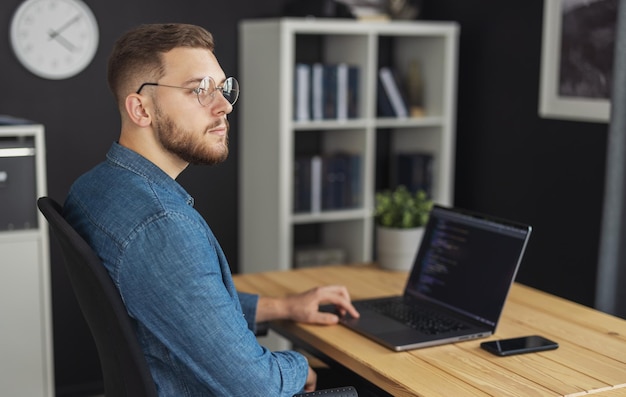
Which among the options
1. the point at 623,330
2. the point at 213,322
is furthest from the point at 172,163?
the point at 623,330

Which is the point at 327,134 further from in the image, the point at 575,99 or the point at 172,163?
the point at 172,163

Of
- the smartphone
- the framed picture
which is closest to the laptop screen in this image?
the smartphone

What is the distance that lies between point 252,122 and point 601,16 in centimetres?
162

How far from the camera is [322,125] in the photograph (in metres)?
4.06

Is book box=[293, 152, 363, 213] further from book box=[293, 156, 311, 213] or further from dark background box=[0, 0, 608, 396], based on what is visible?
dark background box=[0, 0, 608, 396]

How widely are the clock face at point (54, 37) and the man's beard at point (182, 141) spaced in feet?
6.74

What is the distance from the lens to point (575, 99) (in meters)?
3.81

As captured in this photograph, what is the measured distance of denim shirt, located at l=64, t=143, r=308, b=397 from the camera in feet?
5.78

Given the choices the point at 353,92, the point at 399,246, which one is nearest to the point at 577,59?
the point at 353,92

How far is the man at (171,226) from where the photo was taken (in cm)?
177

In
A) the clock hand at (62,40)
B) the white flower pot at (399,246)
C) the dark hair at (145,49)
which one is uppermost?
the clock hand at (62,40)

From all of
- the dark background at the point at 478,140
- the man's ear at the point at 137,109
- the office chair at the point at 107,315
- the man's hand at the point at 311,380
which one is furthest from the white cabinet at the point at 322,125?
the office chair at the point at 107,315

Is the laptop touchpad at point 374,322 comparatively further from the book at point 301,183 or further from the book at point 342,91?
the book at point 342,91

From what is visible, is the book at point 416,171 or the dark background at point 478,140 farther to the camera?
the book at point 416,171
